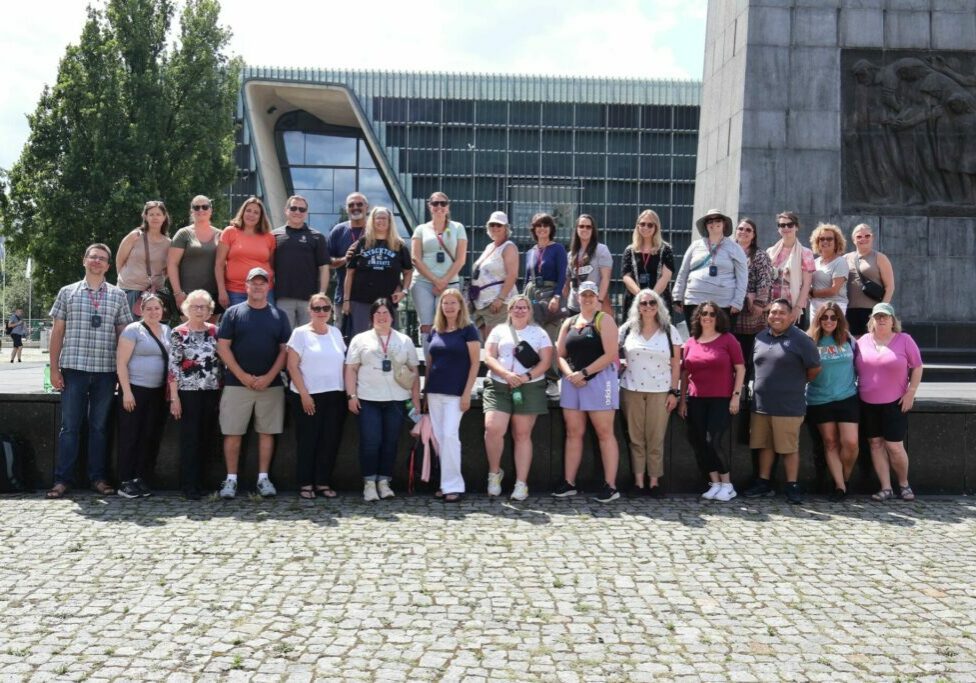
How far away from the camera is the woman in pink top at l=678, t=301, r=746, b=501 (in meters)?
8.43

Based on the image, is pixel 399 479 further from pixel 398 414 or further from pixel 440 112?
pixel 440 112

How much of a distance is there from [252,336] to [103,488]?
6.26ft

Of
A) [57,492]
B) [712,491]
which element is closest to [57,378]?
[57,492]

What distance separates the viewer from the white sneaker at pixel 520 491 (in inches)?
331

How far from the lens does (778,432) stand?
8.50m

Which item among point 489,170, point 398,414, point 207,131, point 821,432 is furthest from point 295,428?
point 489,170

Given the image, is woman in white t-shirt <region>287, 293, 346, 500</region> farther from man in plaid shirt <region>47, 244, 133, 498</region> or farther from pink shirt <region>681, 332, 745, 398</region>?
pink shirt <region>681, 332, 745, 398</region>

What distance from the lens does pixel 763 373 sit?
8.48 meters

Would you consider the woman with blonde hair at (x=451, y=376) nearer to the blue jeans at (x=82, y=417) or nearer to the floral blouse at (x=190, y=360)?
the floral blouse at (x=190, y=360)

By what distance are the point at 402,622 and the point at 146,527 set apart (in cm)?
304

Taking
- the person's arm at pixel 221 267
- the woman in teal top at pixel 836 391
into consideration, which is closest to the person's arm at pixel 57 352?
the person's arm at pixel 221 267

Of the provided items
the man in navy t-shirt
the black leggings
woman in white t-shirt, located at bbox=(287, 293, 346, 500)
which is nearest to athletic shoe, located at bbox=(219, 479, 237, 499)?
the man in navy t-shirt

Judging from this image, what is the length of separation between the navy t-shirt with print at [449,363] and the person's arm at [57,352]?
320 centimetres

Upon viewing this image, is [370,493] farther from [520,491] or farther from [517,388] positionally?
[517,388]
